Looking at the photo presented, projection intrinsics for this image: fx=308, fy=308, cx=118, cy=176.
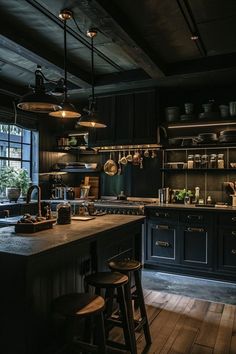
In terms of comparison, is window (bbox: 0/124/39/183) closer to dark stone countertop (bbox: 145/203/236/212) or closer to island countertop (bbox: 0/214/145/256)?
dark stone countertop (bbox: 145/203/236/212)

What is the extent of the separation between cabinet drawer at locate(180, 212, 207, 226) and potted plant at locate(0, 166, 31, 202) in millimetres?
2543

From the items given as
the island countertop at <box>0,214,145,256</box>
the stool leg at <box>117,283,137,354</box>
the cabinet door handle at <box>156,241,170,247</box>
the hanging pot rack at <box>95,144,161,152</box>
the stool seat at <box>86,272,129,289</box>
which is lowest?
the stool leg at <box>117,283,137,354</box>

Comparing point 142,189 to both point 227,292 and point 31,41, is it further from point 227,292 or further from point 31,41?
point 31,41

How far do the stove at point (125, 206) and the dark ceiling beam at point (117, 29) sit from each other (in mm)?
1983

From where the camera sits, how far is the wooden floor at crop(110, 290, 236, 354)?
8.01ft

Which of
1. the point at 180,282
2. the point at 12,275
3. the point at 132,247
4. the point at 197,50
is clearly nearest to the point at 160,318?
the point at 132,247

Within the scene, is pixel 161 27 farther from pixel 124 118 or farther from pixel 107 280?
pixel 107 280

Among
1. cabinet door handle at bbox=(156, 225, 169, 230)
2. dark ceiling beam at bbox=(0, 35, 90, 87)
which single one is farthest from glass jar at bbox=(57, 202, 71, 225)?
cabinet door handle at bbox=(156, 225, 169, 230)

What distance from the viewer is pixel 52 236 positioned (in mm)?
2189

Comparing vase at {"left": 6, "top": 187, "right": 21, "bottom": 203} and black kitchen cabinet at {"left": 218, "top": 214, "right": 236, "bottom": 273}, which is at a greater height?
vase at {"left": 6, "top": 187, "right": 21, "bottom": 203}

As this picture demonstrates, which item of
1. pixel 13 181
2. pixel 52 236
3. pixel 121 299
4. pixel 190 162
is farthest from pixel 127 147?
pixel 121 299

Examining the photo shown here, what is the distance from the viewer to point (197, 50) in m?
3.72

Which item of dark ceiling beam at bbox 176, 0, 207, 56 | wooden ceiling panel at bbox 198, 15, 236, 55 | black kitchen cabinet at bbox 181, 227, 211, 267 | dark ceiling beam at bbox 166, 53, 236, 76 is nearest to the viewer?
dark ceiling beam at bbox 176, 0, 207, 56

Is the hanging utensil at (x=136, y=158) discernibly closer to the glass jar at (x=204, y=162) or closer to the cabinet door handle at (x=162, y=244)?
the glass jar at (x=204, y=162)
